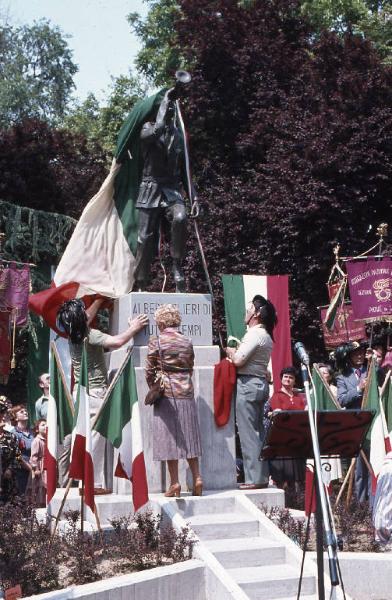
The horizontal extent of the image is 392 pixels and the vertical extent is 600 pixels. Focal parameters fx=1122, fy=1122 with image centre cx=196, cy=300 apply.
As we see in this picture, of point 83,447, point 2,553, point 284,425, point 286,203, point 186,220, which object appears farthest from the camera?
point 286,203

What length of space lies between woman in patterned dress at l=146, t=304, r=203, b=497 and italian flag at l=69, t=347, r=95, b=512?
812 mm

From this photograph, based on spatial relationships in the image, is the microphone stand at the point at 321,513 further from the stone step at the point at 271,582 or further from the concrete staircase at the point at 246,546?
the stone step at the point at 271,582

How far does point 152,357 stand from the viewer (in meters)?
11.1

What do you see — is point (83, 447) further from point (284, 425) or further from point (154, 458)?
point (284, 425)

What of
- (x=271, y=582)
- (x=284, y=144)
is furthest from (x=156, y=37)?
(x=271, y=582)

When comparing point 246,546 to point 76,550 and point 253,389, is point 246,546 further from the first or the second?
point 253,389

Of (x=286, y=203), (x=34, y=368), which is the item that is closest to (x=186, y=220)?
(x=286, y=203)

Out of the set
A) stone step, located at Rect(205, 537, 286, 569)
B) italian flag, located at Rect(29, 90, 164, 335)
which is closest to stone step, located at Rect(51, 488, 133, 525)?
stone step, located at Rect(205, 537, 286, 569)

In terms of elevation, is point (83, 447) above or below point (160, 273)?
below

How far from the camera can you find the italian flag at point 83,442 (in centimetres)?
1035

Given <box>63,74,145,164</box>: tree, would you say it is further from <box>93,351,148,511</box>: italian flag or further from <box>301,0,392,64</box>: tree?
<box>93,351,148,511</box>: italian flag

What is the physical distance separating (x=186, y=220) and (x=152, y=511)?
372cm

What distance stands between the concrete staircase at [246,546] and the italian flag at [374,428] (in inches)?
56.4

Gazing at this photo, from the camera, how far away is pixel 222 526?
10695 millimetres
